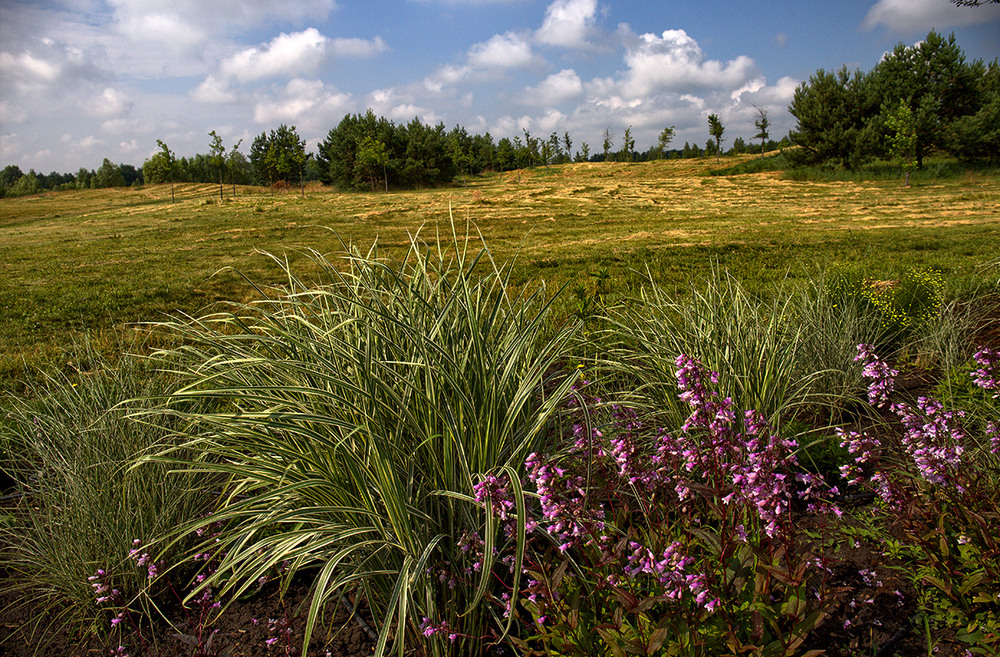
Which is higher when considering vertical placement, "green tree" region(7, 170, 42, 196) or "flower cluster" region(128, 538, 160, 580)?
"green tree" region(7, 170, 42, 196)

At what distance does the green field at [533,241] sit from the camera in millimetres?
5906

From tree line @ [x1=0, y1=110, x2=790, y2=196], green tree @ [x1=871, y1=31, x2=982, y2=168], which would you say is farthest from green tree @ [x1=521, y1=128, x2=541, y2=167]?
green tree @ [x1=871, y1=31, x2=982, y2=168]

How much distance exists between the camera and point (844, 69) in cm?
2639

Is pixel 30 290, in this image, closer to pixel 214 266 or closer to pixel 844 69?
pixel 214 266

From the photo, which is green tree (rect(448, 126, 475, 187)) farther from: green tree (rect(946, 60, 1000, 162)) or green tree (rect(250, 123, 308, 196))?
green tree (rect(946, 60, 1000, 162))

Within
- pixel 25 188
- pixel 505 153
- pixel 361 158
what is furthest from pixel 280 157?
pixel 25 188

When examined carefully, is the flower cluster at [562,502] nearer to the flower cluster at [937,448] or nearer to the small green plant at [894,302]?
the flower cluster at [937,448]

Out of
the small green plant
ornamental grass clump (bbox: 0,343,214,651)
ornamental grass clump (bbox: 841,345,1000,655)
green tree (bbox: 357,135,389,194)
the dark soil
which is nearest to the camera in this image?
ornamental grass clump (bbox: 841,345,1000,655)

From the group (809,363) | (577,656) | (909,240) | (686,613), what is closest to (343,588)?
(577,656)

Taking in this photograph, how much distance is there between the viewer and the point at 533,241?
1051cm

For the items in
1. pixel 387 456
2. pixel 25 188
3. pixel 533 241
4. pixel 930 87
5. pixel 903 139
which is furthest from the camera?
pixel 25 188

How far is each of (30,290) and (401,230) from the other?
7.26 m

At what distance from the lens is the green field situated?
5.91m

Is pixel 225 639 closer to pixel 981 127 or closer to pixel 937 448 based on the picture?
pixel 937 448
